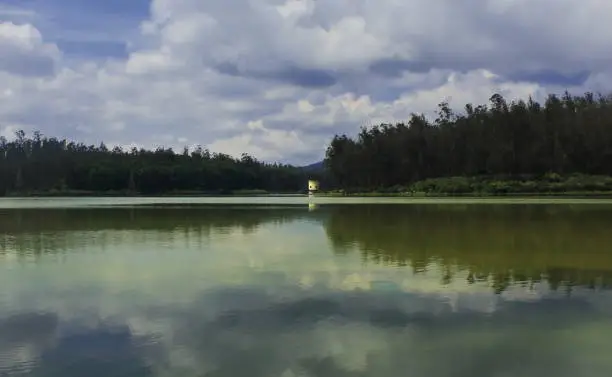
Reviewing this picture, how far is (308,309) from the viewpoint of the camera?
10492 millimetres

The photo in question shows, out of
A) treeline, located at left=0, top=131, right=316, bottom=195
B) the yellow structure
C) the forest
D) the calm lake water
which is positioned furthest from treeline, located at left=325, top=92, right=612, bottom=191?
the calm lake water

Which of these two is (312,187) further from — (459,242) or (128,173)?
(459,242)

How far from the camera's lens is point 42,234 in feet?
80.9

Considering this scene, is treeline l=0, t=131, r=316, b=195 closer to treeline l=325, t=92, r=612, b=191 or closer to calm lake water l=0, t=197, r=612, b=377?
treeline l=325, t=92, r=612, b=191

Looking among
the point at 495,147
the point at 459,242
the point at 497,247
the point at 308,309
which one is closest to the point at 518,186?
the point at 495,147

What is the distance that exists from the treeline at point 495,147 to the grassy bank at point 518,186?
40 centimetres

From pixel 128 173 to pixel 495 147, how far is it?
80.2m

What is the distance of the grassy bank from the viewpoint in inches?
2985

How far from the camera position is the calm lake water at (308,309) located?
7656 millimetres

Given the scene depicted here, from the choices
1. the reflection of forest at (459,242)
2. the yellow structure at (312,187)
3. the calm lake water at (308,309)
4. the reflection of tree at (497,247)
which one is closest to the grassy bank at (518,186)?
the yellow structure at (312,187)

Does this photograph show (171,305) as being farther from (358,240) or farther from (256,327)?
(358,240)

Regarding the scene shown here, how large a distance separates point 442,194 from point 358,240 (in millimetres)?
62929

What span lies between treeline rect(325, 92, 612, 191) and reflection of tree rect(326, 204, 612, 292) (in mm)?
54665

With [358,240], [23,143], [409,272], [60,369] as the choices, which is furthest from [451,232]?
[23,143]
